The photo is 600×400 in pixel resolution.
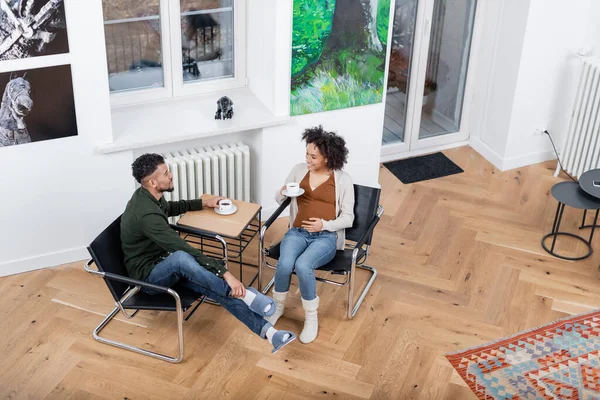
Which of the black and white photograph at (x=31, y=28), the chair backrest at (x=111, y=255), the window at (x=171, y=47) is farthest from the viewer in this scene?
the window at (x=171, y=47)

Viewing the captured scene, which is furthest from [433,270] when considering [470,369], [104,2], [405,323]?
[104,2]

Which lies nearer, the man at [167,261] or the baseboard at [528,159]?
the man at [167,261]

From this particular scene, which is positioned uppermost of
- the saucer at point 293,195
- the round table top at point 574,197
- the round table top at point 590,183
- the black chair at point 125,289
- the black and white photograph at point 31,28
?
the black and white photograph at point 31,28

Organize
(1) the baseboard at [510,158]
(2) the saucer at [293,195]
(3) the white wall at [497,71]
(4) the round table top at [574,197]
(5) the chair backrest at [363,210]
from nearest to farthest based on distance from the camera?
(2) the saucer at [293,195], (5) the chair backrest at [363,210], (4) the round table top at [574,197], (3) the white wall at [497,71], (1) the baseboard at [510,158]

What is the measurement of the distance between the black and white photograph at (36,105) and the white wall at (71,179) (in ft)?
0.15

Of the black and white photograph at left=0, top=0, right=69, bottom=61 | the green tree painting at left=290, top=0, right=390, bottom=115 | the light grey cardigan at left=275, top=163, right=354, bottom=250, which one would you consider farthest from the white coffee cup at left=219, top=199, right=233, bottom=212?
the black and white photograph at left=0, top=0, right=69, bottom=61

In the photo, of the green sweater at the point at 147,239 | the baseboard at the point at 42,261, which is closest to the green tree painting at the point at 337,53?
the green sweater at the point at 147,239

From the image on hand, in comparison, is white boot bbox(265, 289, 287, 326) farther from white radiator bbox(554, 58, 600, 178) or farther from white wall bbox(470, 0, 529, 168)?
white radiator bbox(554, 58, 600, 178)

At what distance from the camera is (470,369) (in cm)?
443

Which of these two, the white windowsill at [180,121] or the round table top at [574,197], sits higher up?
the white windowsill at [180,121]

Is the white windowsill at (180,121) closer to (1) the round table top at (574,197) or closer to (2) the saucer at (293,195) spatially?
(2) the saucer at (293,195)

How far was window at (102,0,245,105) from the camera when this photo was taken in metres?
5.18

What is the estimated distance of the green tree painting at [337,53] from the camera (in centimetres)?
518

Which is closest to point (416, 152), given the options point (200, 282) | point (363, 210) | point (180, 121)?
point (363, 210)
